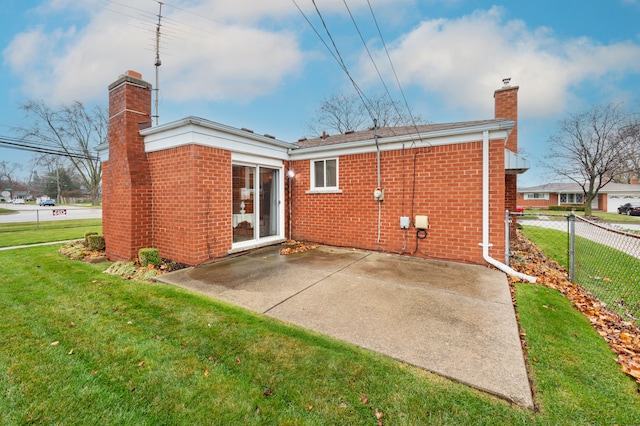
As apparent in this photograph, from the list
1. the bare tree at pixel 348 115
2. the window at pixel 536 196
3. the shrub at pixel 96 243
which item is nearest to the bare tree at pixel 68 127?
the bare tree at pixel 348 115

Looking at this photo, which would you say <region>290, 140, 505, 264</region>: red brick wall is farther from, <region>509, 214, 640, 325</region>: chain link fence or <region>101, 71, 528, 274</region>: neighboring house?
<region>509, 214, 640, 325</region>: chain link fence

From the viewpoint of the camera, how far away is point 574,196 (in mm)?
39844

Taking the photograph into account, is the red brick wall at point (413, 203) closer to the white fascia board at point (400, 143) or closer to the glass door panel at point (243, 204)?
the white fascia board at point (400, 143)

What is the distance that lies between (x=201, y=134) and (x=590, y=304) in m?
7.64

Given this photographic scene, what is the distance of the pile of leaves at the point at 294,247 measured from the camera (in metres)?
6.96

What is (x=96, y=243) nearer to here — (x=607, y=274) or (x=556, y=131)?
(x=607, y=274)

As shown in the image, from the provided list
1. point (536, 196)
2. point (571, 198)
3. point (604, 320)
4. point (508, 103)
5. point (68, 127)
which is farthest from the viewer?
point (536, 196)

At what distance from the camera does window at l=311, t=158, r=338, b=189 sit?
766 cm

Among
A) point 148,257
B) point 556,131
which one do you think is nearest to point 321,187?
point 148,257

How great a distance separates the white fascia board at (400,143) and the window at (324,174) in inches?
8.9

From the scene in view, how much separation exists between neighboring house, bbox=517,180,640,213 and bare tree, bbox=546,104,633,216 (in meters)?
9.97

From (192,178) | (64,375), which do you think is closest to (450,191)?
(192,178)

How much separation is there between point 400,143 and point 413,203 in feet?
4.96

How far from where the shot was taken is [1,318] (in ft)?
11.4
